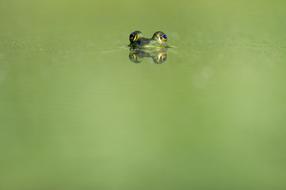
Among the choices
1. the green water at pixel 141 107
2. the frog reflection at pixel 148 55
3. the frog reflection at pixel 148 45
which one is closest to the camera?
the green water at pixel 141 107

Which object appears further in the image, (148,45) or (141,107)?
(148,45)

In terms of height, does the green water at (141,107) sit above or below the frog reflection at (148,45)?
below

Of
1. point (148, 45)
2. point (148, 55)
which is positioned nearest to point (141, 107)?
point (148, 55)

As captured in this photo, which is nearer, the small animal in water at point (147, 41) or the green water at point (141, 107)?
the green water at point (141, 107)

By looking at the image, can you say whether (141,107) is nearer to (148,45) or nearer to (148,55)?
(148,55)

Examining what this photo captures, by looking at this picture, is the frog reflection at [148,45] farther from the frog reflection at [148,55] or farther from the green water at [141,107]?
the green water at [141,107]

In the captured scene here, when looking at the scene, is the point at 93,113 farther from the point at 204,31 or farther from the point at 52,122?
the point at 204,31

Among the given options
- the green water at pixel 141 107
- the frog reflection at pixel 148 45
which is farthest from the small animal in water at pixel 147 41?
the green water at pixel 141 107
